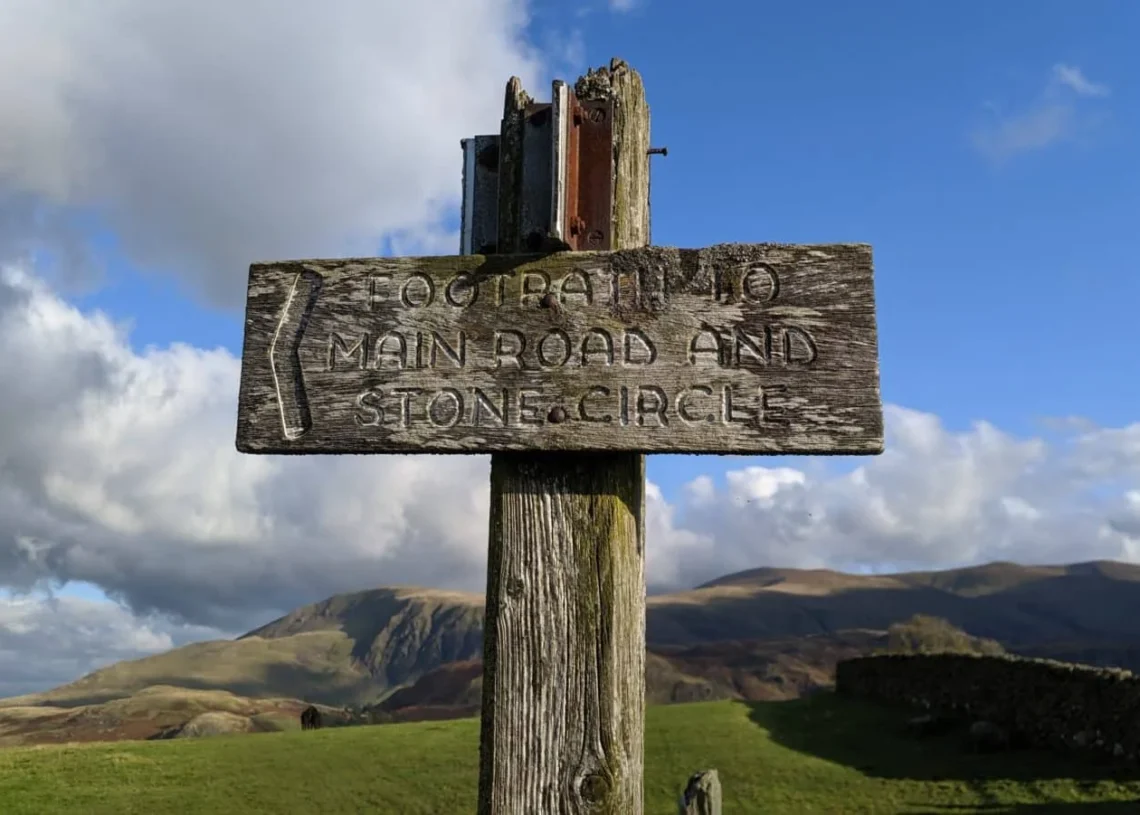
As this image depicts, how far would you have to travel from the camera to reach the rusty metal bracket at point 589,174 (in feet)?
8.40

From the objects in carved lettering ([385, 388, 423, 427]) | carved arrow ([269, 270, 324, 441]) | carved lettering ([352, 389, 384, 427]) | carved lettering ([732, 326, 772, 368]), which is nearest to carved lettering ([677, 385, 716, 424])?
carved lettering ([732, 326, 772, 368])

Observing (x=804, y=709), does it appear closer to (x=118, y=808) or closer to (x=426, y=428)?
(x=118, y=808)

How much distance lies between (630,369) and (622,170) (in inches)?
25.1

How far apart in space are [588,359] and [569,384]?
0.29ft

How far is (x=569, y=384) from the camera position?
2.44 meters

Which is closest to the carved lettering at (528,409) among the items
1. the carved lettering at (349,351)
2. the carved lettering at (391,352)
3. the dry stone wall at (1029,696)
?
the carved lettering at (391,352)

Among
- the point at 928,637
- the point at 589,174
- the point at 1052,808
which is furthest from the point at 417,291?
the point at 928,637

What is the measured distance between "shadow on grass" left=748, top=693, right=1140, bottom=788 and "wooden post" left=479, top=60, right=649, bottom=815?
17226mm

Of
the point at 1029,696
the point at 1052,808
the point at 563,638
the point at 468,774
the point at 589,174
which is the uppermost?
the point at 589,174

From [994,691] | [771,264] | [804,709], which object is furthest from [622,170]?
[804,709]

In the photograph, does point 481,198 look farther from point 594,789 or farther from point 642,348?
point 594,789

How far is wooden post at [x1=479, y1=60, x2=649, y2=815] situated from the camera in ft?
7.51

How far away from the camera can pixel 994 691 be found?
25.1 metres

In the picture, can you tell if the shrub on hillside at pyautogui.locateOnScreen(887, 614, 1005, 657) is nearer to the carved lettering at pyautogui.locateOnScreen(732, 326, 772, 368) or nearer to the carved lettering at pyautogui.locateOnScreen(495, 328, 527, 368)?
the carved lettering at pyautogui.locateOnScreen(732, 326, 772, 368)
